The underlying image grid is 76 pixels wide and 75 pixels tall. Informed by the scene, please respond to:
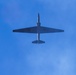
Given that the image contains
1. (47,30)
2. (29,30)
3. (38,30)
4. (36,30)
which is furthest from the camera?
(47,30)

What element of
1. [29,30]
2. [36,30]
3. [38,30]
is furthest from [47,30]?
[29,30]

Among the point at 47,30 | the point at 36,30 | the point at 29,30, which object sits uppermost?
the point at 47,30

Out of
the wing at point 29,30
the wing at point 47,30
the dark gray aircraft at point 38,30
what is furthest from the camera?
the wing at point 47,30

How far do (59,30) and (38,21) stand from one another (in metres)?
11.2

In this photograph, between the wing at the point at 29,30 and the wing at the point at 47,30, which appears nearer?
the wing at the point at 29,30

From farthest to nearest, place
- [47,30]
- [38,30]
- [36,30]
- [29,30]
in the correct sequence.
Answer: [47,30]
[38,30]
[36,30]
[29,30]

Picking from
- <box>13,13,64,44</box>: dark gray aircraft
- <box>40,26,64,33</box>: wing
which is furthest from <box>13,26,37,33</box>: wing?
<box>40,26,64,33</box>: wing

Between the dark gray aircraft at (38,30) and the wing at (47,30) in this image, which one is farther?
the wing at (47,30)

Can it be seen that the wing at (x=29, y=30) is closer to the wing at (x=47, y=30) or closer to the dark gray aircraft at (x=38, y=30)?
the dark gray aircraft at (x=38, y=30)

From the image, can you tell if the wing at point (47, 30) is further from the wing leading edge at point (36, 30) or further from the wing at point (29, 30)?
the wing at point (29, 30)

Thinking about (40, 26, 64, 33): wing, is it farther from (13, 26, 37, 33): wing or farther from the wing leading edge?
(13, 26, 37, 33): wing

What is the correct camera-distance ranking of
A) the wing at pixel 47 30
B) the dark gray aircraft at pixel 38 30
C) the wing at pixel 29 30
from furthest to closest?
the wing at pixel 47 30 < the wing at pixel 29 30 < the dark gray aircraft at pixel 38 30

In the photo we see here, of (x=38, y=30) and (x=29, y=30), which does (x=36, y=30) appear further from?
(x=29, y=30)

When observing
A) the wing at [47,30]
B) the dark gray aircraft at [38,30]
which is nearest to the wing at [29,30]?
the dark gray aircraft at [38,30]
